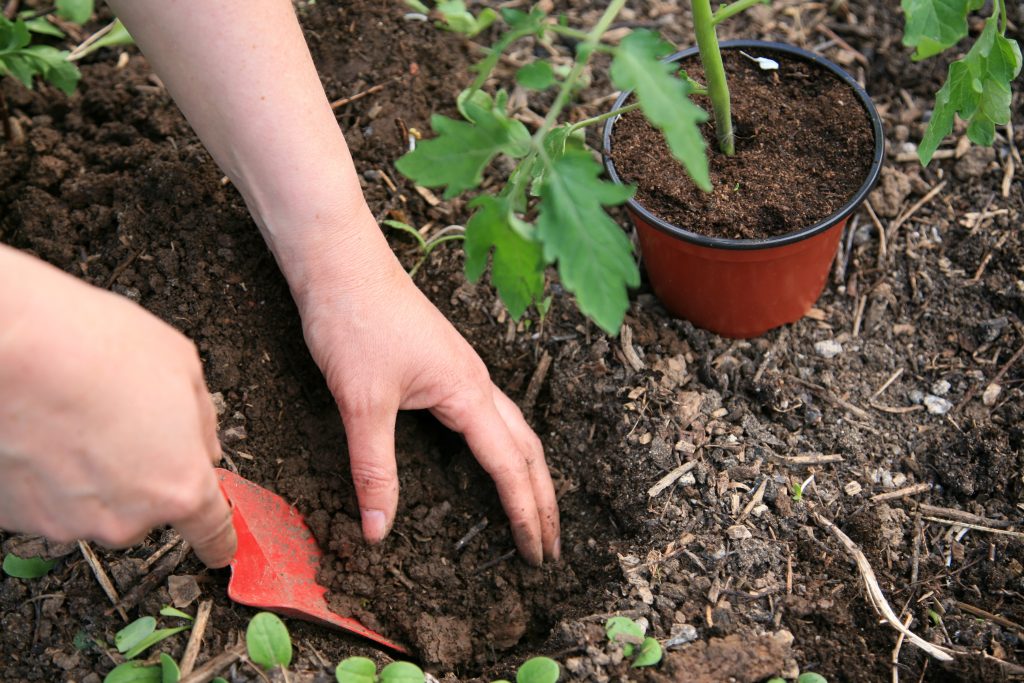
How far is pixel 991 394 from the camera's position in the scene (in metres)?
2.01

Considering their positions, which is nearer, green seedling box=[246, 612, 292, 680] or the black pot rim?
green seedling box=[246, 612, 292, 680]

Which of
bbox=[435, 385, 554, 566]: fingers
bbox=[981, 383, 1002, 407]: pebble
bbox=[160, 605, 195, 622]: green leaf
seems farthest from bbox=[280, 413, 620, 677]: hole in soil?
bbox=[981, 383, 1002, 407]: pebble

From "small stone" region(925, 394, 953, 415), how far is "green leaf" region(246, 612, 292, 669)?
1.43 m

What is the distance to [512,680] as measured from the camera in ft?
5.47

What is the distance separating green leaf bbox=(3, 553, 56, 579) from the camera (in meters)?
1.68

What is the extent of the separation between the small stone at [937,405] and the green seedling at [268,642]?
1.43 meters

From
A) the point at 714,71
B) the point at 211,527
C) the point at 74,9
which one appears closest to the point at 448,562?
the point at 211,527

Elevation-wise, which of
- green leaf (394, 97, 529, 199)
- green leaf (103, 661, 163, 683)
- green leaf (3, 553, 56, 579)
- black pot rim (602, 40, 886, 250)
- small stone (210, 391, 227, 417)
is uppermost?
green leaf (394, 97, 529, 199)

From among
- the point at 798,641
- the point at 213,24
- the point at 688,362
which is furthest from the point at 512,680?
the point at 213,24

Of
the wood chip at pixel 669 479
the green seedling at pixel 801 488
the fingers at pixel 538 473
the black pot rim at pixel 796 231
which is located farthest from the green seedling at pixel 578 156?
the green seedling at pixel 801 488

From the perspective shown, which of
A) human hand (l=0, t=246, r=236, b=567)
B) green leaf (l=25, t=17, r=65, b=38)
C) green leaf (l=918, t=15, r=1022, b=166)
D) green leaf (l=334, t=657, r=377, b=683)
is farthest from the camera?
green leaf (l=25, t=17, r=65, b=38)

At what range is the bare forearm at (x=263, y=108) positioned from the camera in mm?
1536

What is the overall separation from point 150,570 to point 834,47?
2201 mm

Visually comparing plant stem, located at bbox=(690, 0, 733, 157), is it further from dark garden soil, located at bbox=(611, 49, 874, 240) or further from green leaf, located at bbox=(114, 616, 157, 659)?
green leaf, located at bbox=(114, 616, 157, 659)
